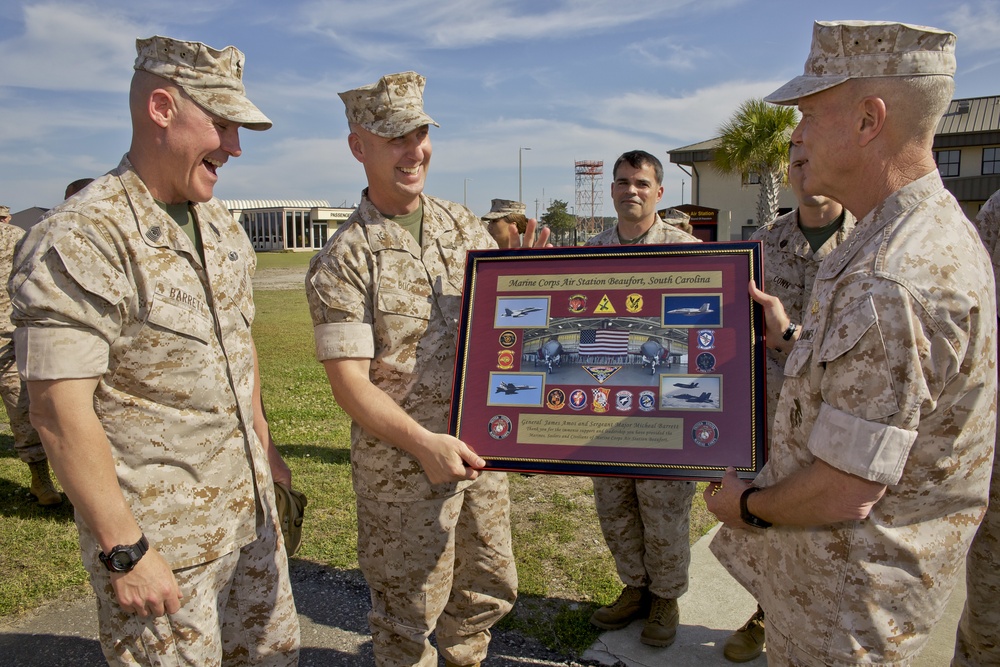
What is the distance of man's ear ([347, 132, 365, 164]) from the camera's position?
3066 mm

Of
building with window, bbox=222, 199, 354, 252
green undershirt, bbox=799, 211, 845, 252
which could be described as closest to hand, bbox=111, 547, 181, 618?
green undershirt, bbox=799, 211, 845, 252

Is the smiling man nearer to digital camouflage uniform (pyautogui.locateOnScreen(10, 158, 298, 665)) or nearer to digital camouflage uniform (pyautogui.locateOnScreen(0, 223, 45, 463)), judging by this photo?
digital camouflage uniform (pyautogui.locateOnScreen(10, 158, 298, 665))

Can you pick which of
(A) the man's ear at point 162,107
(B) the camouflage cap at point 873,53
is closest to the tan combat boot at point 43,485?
(A) the man's ear at point 162,107

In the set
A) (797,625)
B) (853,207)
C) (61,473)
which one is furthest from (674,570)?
(61,473)

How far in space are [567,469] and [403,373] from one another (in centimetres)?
84

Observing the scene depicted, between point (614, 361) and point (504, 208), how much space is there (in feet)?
21.7

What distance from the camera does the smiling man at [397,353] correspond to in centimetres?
288

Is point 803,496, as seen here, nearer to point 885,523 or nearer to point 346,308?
point 885,523

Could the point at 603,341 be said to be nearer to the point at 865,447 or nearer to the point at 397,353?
the point at 397,353

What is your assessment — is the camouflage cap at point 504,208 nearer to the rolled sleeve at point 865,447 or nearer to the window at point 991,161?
the rolled sleeve at point 865,447

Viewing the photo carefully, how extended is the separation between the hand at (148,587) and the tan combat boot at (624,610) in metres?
2.53

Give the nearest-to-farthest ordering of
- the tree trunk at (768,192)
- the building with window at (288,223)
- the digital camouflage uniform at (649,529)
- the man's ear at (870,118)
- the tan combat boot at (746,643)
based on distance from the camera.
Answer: the man's ear at (870,118)
the tan combat boot at (746,643)
the digital camouflage uniform at (649,529)
the tree trunk at (768,192)
the building with window at (288,223)

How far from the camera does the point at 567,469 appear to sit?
2.67m

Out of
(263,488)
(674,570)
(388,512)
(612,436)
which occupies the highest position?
(612,436)
